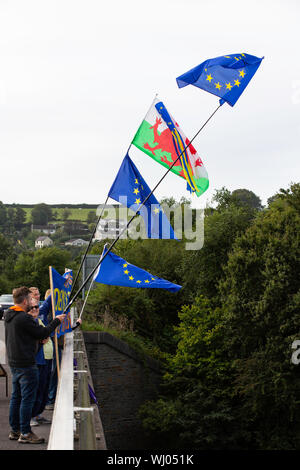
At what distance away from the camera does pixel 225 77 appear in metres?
11.7

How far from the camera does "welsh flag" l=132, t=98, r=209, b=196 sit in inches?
463

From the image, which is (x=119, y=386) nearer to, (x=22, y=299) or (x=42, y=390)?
(x=42, y=390)

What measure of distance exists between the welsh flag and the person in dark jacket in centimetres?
597

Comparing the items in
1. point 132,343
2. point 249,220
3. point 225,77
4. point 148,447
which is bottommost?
point 148,447

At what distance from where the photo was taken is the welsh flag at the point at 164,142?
38.6 feet

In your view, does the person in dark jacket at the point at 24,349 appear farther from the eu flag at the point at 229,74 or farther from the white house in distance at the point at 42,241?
the white house in distance at the point at 42,241

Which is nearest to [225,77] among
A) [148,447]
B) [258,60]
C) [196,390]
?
[258,60]

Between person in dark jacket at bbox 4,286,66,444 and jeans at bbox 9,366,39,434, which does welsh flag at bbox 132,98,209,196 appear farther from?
jeans at bbox 9,366,39,434

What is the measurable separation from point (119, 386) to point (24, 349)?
1743 centimetres

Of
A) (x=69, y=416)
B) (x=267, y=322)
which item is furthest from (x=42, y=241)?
(x=69, y=416)

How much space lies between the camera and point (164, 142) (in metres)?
12.0

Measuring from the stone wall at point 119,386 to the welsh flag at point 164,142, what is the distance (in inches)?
447
